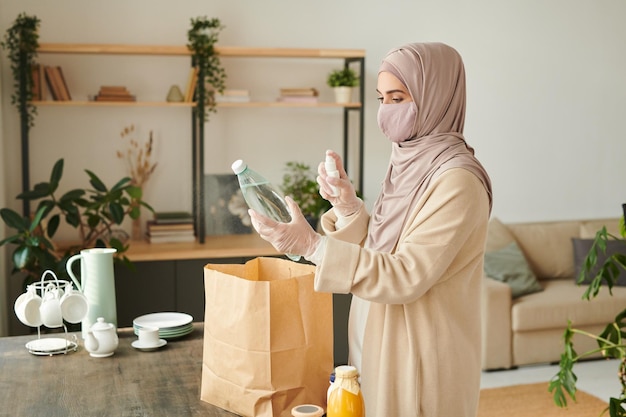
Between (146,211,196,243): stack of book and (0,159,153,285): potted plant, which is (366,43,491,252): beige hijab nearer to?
(0,159,153,285): potted plant

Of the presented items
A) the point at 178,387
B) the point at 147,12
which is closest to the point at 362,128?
the point at 147,12

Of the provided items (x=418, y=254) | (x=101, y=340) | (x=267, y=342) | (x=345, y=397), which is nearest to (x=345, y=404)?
(x=345, y=397)

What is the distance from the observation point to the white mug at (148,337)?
2.34 metres

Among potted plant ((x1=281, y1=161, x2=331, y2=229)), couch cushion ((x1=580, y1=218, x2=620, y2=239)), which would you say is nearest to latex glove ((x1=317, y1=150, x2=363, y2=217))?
potted plant ((x1=281, y1=161, x2=331, y2=229))

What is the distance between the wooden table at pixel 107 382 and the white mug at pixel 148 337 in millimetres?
27

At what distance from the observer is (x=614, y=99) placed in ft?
19.5

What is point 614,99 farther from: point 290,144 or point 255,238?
point 255,238

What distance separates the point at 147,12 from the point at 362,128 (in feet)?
4.64

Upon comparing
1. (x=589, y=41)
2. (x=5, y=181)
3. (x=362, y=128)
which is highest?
(x=589, y=41)

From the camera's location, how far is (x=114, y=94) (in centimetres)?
460

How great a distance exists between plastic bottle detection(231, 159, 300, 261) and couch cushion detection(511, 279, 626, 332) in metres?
3.31

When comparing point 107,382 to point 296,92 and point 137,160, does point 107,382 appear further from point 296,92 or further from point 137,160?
point 296,92

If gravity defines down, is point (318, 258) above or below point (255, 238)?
above

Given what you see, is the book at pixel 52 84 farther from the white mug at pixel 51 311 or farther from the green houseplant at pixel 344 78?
the white mug at pixel 51 311
